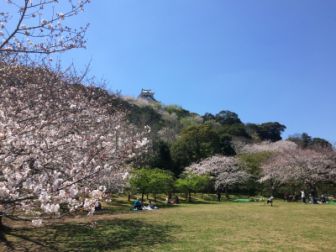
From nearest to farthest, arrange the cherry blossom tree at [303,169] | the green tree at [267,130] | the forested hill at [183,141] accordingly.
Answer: the cherry blossom tree at [303,169], the forested hill at [183,141], the green tree at [267,130]

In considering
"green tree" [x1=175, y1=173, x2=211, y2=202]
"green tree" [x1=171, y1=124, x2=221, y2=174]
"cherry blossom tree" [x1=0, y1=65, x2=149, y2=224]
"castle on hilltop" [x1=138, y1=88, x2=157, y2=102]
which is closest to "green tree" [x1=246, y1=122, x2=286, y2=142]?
"castle on hilltop" [x1=138, y1=88, x2=157, y2=102]

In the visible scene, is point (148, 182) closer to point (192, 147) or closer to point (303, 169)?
point (192, 147)

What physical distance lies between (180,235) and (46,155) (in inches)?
296

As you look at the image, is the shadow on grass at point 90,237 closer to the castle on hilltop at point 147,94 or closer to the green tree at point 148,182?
the green tree at point 148,182

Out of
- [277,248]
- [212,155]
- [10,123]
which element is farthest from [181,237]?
[212,155]

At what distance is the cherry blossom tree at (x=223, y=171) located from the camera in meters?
38.5

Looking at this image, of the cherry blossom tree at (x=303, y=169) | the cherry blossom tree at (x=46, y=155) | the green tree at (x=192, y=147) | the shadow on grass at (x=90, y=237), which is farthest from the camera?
the green tree at (x=192, y=147)

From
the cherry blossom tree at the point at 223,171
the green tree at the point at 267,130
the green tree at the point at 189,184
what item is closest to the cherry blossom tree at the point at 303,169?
the cherry blossom tree at the point at 223,171

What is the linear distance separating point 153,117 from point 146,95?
26734 millimetres

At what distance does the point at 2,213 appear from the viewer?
4.19 m

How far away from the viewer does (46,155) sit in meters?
6.51

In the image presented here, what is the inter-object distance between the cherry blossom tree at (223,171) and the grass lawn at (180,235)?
21270mm

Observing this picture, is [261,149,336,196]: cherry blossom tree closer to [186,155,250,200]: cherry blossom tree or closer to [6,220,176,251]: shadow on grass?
[186,155,250,200]: cherry blossom tree

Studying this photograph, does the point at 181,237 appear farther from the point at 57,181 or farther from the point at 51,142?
the point at 57,181
